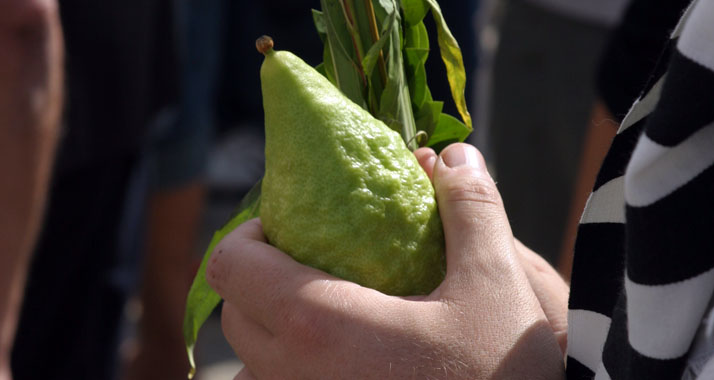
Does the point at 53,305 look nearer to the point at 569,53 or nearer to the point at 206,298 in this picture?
the point at 206,298

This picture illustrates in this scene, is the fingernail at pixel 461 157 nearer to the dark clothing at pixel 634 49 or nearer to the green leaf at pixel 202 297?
the green leaf at pixel 202 297

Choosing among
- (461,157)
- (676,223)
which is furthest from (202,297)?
(676,223)

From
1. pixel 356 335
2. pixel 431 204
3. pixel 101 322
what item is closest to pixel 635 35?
pixel 431 204

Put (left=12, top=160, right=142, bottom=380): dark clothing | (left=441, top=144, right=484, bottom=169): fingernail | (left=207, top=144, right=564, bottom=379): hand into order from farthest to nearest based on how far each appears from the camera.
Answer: (left=12, top=160, right=142, bottom=380): dark clothing < (left=441, top=144, right=484, bottom=169): fingernail < (left=207, top=144, right=564, bottom=379): hand

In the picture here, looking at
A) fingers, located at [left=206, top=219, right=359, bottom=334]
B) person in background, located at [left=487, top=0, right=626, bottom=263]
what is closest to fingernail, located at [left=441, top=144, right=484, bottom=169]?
fingers, located at [left=206, top=219, right=359, bottom=334]

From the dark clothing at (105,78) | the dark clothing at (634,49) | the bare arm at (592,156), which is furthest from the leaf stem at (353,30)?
the bare arm at (592,156)

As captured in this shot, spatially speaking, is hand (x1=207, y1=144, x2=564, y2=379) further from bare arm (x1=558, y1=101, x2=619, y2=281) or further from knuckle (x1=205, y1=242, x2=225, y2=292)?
bare arm (x1=558, y1=101, x2=619, y2=281)
